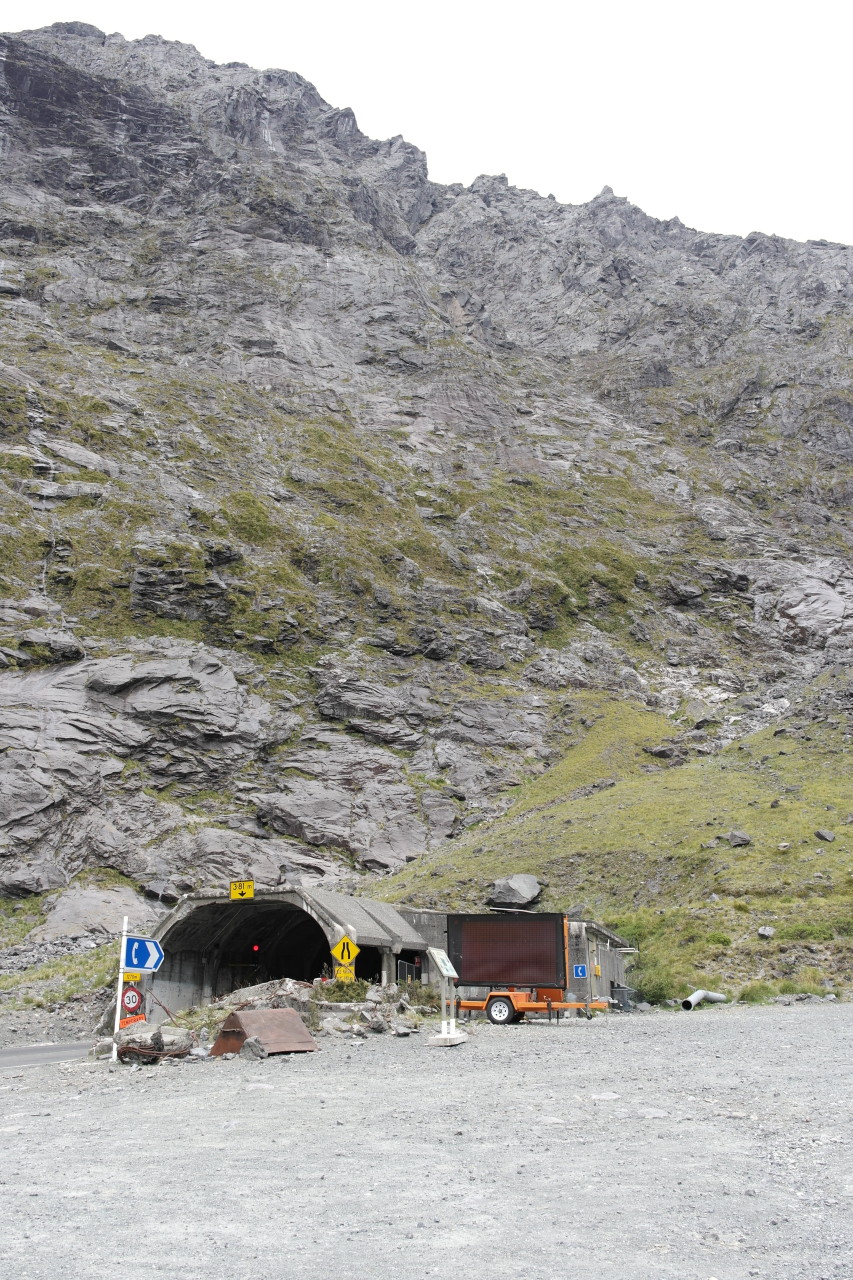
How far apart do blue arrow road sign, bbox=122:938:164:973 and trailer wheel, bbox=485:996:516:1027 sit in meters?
13.5

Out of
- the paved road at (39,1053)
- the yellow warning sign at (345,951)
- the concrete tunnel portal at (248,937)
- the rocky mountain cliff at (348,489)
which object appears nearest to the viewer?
the paved road at (39,1053)

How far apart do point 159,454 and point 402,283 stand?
57.3 m

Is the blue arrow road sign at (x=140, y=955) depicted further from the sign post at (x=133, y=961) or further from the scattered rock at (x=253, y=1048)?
the scattered rock at (x=253, y=1048)

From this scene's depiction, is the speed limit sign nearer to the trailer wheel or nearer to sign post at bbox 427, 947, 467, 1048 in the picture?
sign post at bbox 427, 947, 467, 1048

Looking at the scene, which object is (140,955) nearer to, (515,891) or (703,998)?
(703,998)

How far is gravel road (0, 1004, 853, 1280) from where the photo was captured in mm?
7012

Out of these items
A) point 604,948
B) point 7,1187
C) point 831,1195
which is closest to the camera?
point 831,1195

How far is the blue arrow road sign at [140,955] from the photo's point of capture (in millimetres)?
20156

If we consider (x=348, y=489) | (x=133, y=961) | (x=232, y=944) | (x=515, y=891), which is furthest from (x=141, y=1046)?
(x=348, y=489)

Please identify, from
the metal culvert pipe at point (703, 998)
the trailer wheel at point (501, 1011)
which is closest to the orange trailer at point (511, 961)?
the trailer wheel at point (501, 1011)

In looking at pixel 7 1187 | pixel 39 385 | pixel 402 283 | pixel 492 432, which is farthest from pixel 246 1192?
pixel 402 283

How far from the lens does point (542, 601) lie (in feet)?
285

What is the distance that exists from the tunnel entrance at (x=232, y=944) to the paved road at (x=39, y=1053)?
3.86 meters

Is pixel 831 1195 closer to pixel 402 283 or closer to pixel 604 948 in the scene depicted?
pixel 604 948
